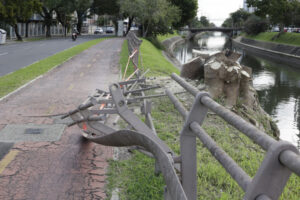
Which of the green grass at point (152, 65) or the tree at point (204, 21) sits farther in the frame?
the tree at point (204, 21)

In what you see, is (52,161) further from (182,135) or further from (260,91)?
(260,91)

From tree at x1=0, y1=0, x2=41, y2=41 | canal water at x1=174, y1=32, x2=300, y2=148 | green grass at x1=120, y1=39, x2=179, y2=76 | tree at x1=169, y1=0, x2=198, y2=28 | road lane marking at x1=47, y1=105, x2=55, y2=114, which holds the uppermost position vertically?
tree at x1=169, y1=0, x2=198, y2=28

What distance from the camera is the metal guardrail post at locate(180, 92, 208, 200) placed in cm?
252

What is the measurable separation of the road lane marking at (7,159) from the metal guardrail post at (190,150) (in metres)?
3.27

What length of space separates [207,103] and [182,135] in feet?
1.80

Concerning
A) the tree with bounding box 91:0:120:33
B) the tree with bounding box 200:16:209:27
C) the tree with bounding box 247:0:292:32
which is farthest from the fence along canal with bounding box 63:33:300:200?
the tree with bounding box 200:16:209:27

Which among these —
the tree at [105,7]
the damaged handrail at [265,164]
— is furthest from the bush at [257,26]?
the damaged handrail at [265,164]

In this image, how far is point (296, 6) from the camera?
2319 inches

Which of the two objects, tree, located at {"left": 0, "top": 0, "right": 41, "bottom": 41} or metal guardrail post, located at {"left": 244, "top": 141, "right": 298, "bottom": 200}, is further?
Answer: tree, located at {"left": 0, "top": 0, "right": 41, "bottom": 41}

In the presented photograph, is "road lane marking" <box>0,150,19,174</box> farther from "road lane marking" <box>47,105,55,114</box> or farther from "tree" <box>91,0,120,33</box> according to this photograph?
"tree" <box>91,0,120,33</box>

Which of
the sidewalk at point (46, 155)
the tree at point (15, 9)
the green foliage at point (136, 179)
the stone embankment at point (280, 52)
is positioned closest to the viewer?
the green foliage at point (136, 179)

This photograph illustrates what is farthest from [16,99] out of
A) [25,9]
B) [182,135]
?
[25,9]

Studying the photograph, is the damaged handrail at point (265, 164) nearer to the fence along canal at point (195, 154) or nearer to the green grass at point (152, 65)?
the fence along canal at point (195, 154)

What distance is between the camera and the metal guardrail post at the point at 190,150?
2.52m
